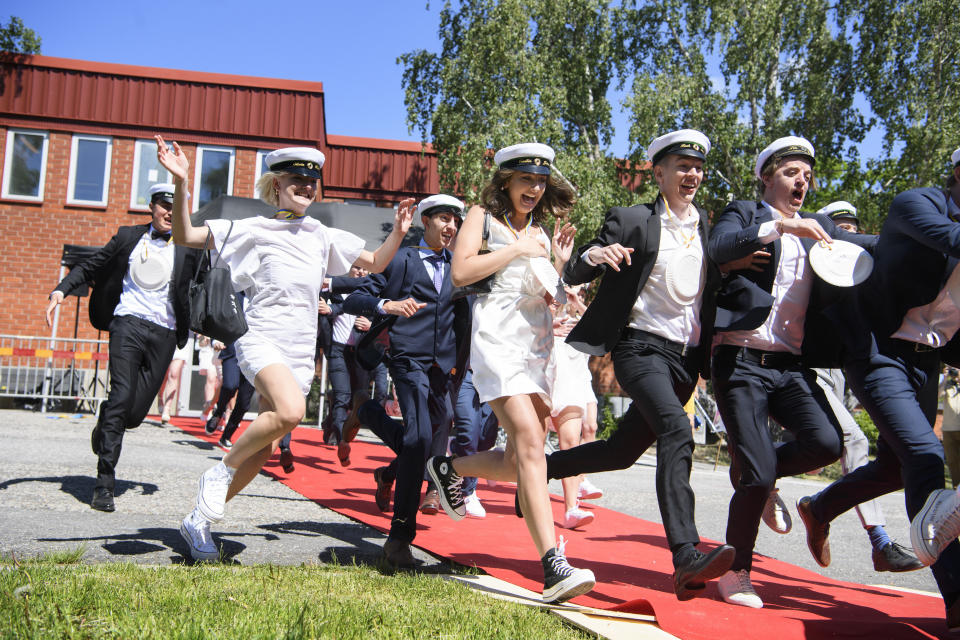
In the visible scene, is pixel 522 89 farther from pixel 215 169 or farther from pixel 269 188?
pixel 269 188

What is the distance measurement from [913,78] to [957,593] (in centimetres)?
2279

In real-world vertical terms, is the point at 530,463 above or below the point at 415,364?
below

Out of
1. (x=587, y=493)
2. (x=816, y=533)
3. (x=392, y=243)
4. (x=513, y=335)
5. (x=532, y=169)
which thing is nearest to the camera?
(x=513, y=335)

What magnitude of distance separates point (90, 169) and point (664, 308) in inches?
886

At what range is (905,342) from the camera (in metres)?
4.04

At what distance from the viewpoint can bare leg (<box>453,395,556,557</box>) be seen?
392cm

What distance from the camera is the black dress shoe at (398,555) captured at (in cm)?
451

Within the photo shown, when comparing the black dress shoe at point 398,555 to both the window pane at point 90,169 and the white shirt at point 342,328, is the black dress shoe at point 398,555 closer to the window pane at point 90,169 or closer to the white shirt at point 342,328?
the white shirt at point 342,328

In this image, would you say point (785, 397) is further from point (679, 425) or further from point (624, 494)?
point (624, 494)

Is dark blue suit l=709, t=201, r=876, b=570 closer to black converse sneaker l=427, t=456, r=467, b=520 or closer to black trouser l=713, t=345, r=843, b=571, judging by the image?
black trouser l=713, t=345, r=843, b=571

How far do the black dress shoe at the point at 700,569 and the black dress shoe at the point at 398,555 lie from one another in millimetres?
1451

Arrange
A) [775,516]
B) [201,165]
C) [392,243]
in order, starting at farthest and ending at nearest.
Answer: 1. [201,165]
2. [775,516]
3. [392,243]

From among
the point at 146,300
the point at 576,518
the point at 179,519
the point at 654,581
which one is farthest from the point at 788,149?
the point at 146,300

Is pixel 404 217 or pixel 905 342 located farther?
pixel 404 217
